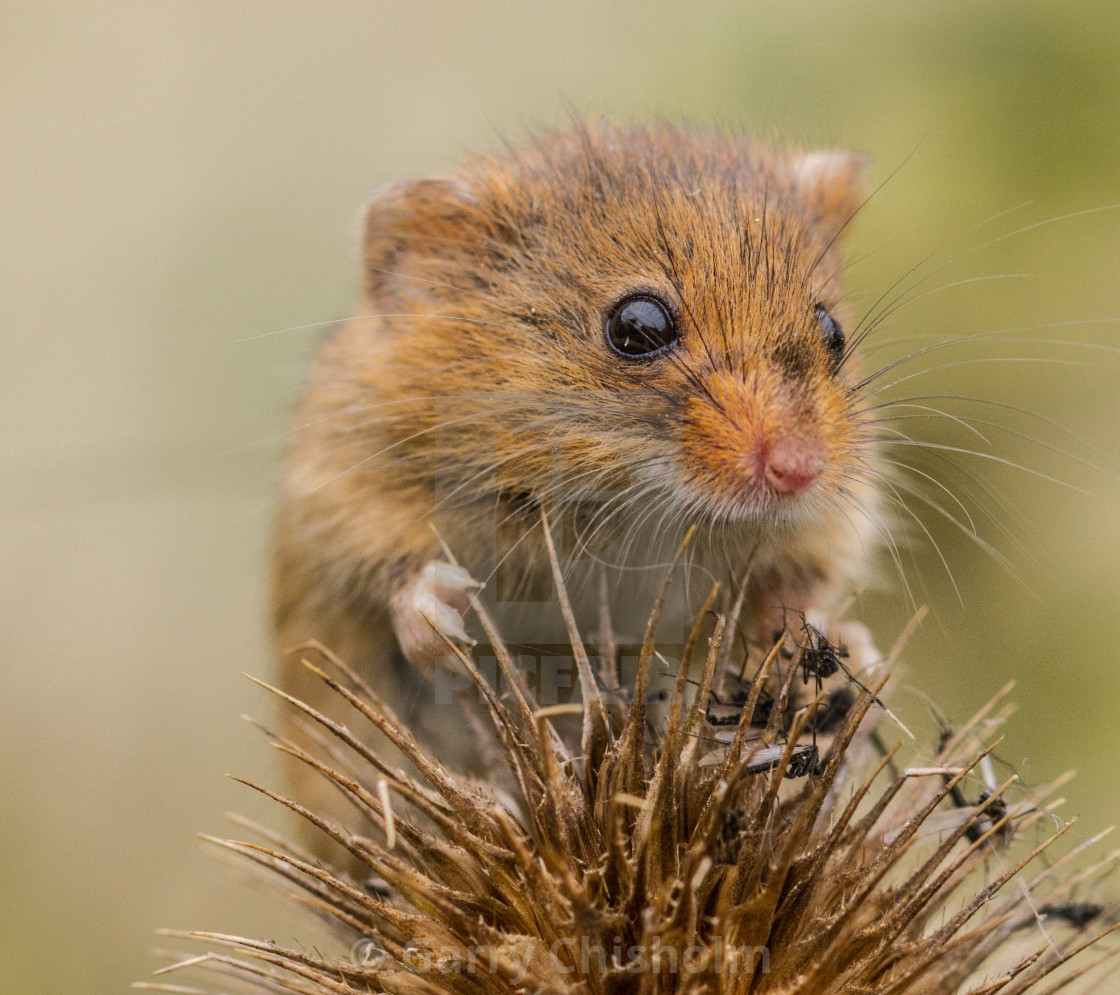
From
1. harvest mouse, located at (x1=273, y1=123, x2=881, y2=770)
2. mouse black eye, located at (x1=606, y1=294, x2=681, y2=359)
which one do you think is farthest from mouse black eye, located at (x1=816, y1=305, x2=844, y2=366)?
mouse black eye, located at (x1=606, y1=294, x2=681, y2=359)

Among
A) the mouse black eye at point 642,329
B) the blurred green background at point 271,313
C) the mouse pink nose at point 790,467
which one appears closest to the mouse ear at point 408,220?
the blurred green background at point 271,313

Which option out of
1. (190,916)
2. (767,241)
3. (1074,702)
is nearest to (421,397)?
(767,241)

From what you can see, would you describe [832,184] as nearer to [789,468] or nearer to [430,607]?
[789,468]

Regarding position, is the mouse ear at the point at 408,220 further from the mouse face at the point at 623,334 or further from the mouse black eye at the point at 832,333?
the mouse black eye at the point at 832,333

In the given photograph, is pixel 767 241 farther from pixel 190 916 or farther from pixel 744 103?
pixel 190 916

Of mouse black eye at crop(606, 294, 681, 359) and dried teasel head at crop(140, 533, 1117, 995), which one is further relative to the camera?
mouse black eye at crop(606, 294, 681, 359)

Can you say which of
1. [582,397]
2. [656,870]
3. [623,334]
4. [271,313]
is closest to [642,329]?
[623,334]

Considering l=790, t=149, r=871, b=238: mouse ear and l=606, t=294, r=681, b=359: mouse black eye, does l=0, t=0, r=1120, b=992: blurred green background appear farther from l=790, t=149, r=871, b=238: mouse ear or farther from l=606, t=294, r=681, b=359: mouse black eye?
l=606, t=294, r=681, b=359: mouse black eye

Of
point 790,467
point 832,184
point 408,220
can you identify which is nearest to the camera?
point 790,467
